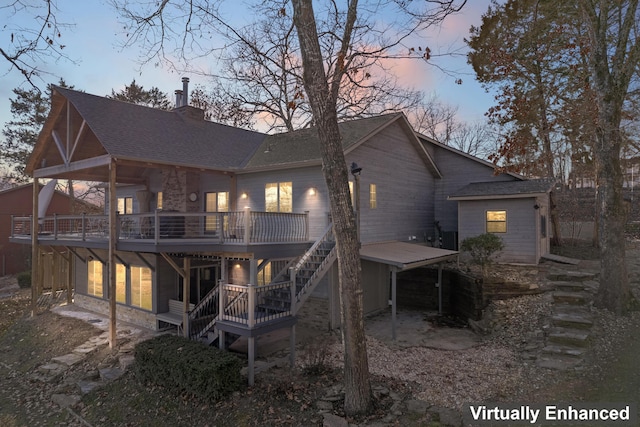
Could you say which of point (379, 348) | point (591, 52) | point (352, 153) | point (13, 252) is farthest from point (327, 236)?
point (13, 252)

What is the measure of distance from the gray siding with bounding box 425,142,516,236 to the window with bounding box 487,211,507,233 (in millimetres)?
2645

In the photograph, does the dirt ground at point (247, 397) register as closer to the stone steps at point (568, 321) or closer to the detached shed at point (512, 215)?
the stone steps at point (568, 321)

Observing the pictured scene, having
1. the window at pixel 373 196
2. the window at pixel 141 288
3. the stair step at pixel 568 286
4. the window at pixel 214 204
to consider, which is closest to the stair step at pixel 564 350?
the stair step at pixel 568 286

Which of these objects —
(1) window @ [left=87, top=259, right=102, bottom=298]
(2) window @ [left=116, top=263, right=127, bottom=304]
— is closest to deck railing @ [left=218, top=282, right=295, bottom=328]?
(2) window @ [left=116, top=263, right=127, bottom=304]

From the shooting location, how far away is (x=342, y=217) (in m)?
7.06

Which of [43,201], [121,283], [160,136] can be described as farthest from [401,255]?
[43,201]

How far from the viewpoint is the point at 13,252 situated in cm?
2791

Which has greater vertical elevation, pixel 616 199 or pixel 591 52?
pixel 591 52

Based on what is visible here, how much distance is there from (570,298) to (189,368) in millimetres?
10701

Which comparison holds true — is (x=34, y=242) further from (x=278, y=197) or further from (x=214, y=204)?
(x=278, y=197)

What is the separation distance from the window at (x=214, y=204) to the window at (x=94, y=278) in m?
5.07

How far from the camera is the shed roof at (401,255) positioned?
1181 centimetres

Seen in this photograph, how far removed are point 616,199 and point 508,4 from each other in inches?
546

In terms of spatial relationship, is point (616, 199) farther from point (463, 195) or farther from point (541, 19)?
point (541, 19)
